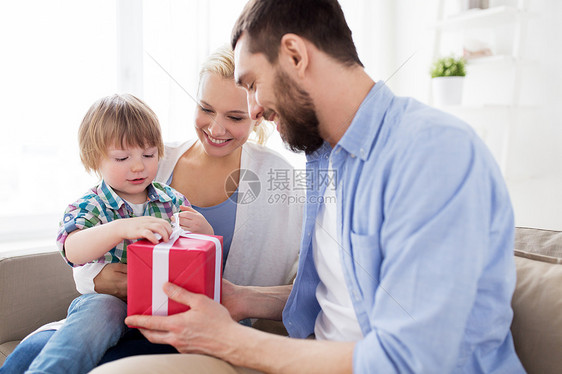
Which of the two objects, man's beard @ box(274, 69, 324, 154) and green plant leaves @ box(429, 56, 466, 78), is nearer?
man's beard @ box(274, 69, 324, 154)

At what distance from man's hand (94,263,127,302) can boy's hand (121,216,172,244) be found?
7.1 inches

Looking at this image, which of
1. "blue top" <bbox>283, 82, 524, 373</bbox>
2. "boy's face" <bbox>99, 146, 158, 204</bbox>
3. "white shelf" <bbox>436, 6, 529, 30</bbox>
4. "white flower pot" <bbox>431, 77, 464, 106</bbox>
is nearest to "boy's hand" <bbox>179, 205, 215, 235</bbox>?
"boy's face" <bbox>99, 146, 158, 204</bbox>

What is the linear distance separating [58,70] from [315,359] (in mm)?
Result: 1983

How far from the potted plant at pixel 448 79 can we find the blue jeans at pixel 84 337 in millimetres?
1958

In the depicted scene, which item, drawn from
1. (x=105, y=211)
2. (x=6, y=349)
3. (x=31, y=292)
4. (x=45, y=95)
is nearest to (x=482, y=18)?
(x=105, y=211)

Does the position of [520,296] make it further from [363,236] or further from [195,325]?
[195,325]

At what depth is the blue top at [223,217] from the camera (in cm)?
156

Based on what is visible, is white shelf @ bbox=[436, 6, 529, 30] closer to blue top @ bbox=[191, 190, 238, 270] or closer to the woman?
the woman

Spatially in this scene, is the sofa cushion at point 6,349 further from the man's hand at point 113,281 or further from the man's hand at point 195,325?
the man's hand at point 195,325

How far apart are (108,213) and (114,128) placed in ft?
0.76

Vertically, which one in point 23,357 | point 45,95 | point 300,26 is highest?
point 300,26

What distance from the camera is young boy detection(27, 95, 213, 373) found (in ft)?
3.32

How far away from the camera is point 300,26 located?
40.0 inches

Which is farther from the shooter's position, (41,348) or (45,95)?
(45,95)
